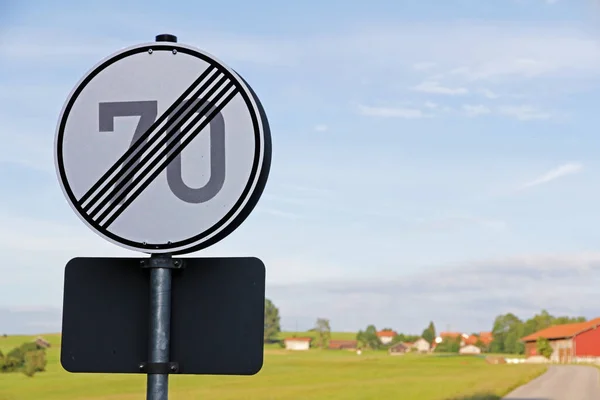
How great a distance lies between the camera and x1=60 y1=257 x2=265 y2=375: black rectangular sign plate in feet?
7.92

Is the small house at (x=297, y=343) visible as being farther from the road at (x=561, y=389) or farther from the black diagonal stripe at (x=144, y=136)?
the black diagonal stripe at (x=144, y=136)

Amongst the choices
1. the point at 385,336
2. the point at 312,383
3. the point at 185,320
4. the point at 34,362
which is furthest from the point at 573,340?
the point at 185,320

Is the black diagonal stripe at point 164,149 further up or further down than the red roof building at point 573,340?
further up

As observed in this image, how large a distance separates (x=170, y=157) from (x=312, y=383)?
89902 mm

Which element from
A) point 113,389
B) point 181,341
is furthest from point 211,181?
point 113,389

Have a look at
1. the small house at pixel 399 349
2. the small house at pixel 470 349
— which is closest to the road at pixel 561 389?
the small house at pixel 470 349

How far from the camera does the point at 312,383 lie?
294 feet

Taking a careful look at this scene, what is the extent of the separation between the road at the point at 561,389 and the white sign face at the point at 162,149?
62.7 metres

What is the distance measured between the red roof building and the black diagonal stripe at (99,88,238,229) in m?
131

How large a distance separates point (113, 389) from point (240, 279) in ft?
251

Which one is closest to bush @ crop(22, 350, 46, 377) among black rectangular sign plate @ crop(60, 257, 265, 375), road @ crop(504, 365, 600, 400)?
road @ crop(504, 365, 600, 400)

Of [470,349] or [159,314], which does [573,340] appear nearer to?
[470,349]

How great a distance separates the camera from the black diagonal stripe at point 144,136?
7.97ft

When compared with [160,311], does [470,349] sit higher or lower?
lower
